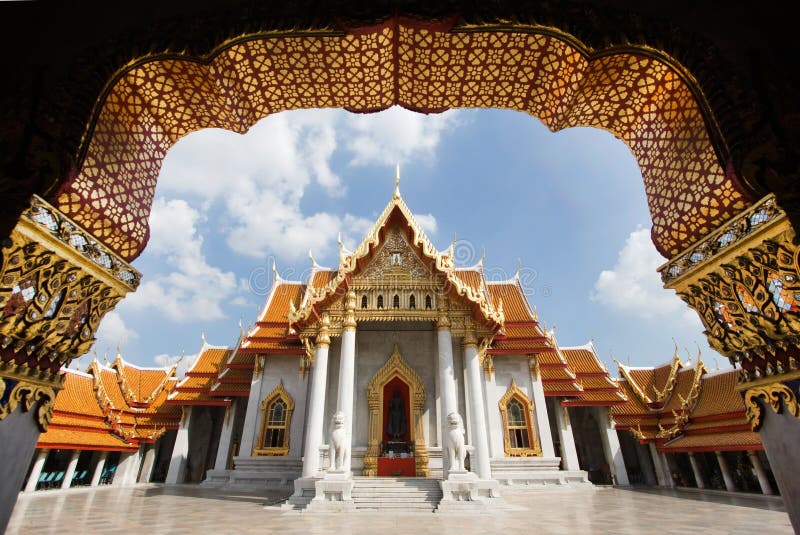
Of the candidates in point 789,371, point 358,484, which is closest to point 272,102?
point 789,371

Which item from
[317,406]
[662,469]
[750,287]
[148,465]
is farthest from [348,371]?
[148,465]

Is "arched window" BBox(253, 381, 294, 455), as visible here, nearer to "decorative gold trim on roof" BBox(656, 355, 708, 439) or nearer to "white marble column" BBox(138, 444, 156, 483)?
"white marble column" BBox(138, 444, 156, 483)

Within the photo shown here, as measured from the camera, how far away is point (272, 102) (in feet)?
11.9

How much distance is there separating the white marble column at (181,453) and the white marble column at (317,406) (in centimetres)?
932

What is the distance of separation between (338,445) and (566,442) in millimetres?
9750

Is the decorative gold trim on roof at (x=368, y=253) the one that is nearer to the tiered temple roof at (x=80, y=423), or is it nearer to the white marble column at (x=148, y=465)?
the tiered temple roof at (x=80, y=423)

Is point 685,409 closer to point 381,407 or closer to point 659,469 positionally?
point 659,469

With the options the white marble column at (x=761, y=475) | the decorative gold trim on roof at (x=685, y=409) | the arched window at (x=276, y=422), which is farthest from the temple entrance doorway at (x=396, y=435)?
the decorative gold trim on roof at (x=685, y=409)

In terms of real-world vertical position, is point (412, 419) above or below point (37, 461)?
above

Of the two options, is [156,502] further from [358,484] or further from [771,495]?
[771,495]

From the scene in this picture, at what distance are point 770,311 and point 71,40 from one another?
5.22m

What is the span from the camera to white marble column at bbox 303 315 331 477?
9211mm

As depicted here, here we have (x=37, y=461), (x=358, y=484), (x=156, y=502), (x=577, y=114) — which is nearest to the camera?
(x=577, y=114)

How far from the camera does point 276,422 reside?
43.8 ft
